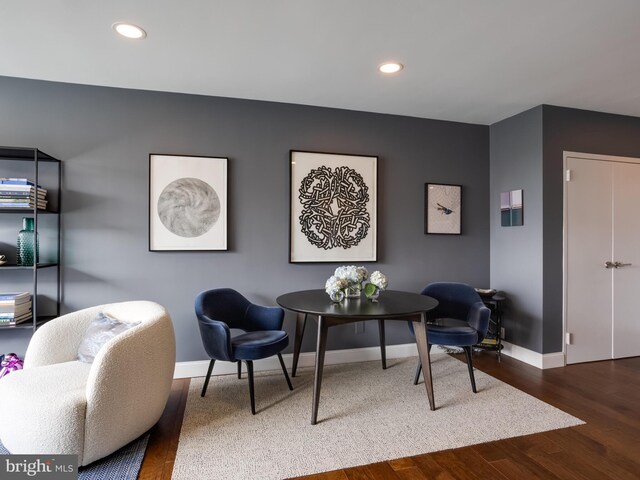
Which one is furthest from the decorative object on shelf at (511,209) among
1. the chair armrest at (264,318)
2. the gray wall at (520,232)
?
the chair armrest at (264,318)

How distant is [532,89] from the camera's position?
3.05 m

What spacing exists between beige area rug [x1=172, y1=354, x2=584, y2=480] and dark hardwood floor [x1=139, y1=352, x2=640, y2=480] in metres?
0.07

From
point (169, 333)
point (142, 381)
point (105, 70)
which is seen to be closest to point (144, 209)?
point (105, 70)

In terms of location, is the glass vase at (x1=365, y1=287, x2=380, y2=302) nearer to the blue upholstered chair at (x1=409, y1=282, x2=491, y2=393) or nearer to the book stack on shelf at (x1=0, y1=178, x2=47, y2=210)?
the blue upholstered chair at (x1=409, y1=282, x2=491, y2=393)

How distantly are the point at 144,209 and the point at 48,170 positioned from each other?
780 millimetres

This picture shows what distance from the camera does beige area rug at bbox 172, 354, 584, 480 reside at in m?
1.96

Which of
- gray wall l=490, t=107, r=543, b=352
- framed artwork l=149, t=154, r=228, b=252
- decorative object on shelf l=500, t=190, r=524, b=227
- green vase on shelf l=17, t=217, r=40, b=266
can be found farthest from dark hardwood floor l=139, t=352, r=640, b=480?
decorative object on shelf l=500, t=190, r=524, b=227

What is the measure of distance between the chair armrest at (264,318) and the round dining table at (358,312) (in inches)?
7.4

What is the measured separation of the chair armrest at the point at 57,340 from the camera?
2.26 meters

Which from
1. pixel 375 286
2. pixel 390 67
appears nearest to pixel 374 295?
pixel 375 286

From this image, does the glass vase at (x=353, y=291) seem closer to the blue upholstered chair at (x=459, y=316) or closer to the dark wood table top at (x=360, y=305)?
the dark wood table top at (x=360, y=305)

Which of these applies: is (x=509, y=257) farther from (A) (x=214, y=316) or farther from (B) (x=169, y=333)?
(B) (x=169, y=333)

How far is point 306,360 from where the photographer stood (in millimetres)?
3373

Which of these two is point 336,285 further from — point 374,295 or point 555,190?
point 555,190
